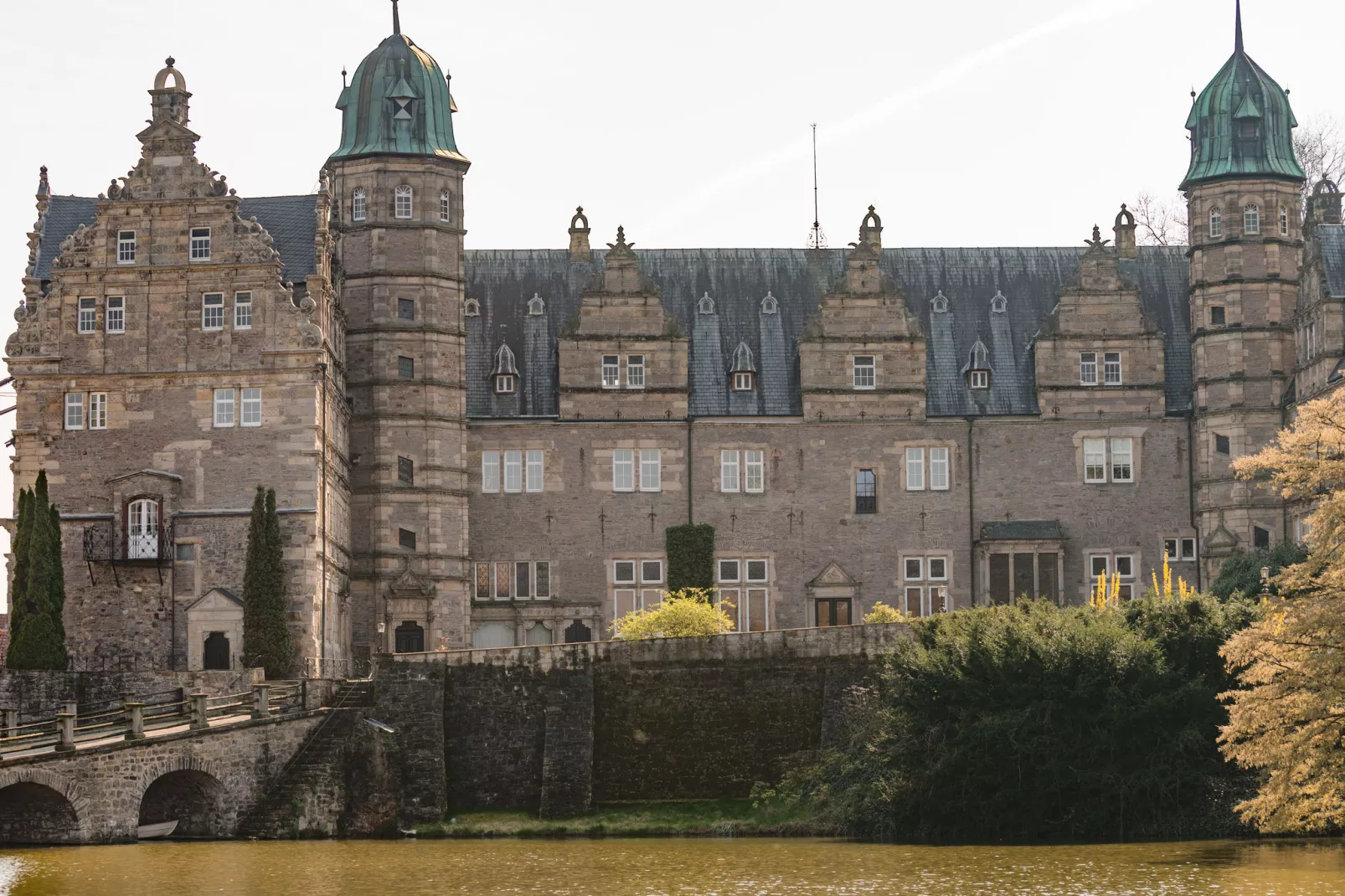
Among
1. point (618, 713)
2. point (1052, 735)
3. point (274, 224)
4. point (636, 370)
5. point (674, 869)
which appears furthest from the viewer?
point (636, 370)

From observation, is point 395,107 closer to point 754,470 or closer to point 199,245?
point 199,245

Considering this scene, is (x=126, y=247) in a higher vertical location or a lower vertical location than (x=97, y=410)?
higher

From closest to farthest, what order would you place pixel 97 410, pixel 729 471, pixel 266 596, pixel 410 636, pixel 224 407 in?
pixel 266 596 < pixel 224 407 < pixel 97 410 < pixel 410 636 < pixel 729 471

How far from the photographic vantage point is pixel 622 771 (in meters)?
49.4

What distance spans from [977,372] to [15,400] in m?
23.9

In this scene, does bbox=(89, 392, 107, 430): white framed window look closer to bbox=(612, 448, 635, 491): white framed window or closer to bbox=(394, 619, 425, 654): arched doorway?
bbox=(394, 619, 425, 654): arched doorway

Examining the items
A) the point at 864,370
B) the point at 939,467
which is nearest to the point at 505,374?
the point at 864,370

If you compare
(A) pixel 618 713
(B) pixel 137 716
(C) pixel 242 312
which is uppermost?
(C) pixel 242 312

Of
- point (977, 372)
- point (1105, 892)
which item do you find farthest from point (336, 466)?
point (1105, 892)

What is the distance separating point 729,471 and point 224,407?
1336 cm

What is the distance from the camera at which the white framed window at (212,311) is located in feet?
187

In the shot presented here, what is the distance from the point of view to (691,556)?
205ft

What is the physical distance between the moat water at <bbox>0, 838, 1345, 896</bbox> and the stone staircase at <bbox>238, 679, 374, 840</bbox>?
4.42 feet

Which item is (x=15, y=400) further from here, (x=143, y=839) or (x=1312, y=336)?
(x=1312, y=336)
